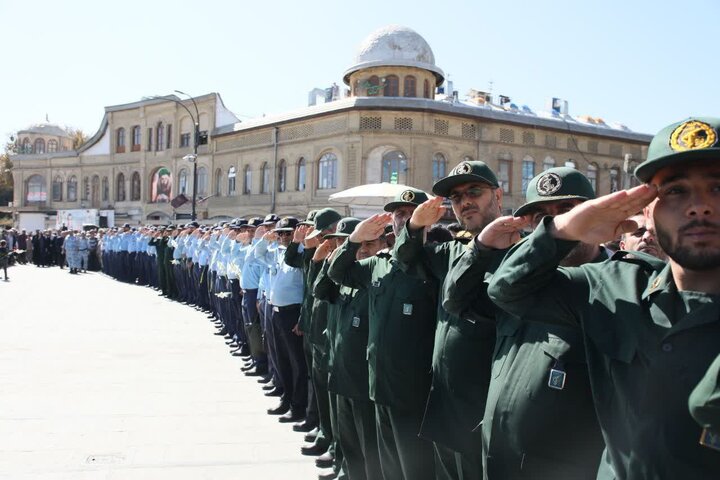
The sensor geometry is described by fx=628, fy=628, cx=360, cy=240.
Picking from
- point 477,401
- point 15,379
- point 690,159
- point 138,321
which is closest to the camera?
point 690,159

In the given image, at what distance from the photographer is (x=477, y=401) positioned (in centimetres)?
304

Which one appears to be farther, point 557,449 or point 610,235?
point 557,449

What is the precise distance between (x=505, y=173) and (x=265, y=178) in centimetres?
1396

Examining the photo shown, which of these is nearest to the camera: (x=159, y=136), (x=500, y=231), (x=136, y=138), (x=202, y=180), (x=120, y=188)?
(x=500, y=231)

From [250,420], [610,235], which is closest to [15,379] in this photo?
[250,420]

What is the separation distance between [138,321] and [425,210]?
39.0ft

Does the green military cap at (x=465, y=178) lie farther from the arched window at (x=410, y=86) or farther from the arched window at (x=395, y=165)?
the arched window at (x=410, y=86)

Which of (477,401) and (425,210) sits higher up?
(425,210)

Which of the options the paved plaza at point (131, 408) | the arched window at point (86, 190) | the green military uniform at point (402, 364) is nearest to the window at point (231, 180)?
the arched window at point (86, 190)

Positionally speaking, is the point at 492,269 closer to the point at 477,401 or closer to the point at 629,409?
the point at 477,401

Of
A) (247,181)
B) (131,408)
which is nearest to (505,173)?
(247,181)

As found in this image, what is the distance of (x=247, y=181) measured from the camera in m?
38.8

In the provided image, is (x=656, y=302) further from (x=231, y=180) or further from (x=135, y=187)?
(x=135, y=187)

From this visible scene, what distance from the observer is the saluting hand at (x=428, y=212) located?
3.10 meters
